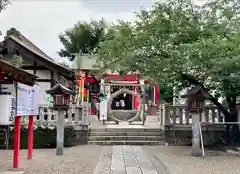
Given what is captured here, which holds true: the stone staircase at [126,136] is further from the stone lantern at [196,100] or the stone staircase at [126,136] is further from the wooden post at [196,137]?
the stone lantern at [196,100]

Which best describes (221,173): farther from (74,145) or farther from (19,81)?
(74,145)

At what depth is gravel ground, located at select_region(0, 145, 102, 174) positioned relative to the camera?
26.9ft

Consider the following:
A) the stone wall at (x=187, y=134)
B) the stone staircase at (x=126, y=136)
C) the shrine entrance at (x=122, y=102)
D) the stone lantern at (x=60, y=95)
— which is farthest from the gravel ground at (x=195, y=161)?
the shrine entrance at (x=122, y=102)

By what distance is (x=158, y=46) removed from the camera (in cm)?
1178

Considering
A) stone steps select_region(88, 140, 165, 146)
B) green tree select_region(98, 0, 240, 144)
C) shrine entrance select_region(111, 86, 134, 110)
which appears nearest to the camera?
green tree select_region(98, 0, 240, 144)

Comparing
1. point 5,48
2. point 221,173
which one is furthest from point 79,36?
point 221,173

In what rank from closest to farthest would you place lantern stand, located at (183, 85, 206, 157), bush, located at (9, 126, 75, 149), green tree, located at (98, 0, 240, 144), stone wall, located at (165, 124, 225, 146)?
green tree, located at (98, 0, 240, 144)
lantern stand, located at (183, 85, 206, 157)
bush, located at (9, 126, 75, 149)
stone wall, located at (165, 124, 225, 146)

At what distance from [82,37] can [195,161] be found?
33.5 meters

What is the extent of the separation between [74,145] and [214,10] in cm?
754

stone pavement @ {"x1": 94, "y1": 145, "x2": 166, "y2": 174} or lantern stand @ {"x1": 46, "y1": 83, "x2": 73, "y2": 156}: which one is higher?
lantern stand @ {"x1": 46, "y1": 83, "x2": 73, "y2": 156}

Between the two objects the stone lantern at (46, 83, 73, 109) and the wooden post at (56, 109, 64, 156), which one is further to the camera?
the stone lantern at (46, 83, 73, 109)

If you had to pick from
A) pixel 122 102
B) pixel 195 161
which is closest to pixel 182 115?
pixel 195 161

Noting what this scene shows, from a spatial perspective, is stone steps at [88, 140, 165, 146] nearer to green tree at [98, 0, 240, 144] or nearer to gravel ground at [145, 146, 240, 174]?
gravel ground at [145, 146, 240, 174]

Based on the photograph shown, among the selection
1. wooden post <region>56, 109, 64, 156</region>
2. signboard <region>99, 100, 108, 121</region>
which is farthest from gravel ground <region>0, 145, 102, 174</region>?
signboard <region>99, 100, 108, 121</region>
